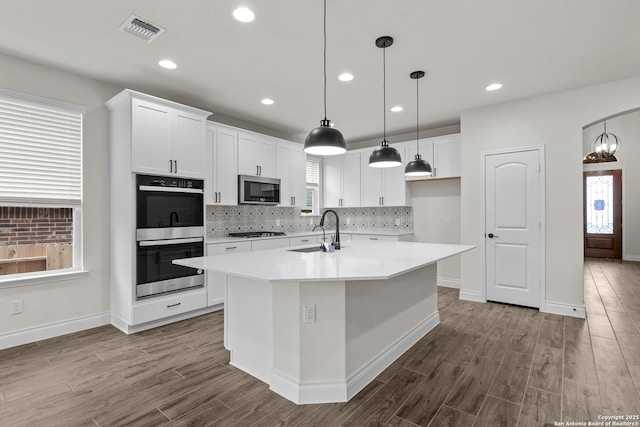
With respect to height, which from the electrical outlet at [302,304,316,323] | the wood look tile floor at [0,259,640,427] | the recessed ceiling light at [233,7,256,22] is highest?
the recessed ceiling light at [233,7,256,22]

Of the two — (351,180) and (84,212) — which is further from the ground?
(351,180)

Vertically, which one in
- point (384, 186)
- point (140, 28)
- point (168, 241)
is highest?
point (140, 28)

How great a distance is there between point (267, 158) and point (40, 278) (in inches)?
120

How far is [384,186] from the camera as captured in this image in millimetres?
5711

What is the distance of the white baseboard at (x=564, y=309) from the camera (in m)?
3.68

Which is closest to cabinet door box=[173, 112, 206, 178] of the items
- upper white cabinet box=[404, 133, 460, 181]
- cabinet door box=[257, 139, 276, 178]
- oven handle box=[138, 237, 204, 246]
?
oven handle box=[138, 237, 204, 246]

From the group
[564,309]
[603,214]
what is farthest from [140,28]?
[603,214]

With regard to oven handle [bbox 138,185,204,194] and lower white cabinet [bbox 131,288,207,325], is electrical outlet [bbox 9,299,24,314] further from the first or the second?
oven handle [bbox 138,185,204,194]

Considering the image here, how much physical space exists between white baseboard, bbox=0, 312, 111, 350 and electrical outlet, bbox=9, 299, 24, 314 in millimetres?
187

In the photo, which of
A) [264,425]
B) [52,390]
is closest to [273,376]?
[264,425]

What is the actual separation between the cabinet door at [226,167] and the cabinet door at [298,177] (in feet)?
3.73

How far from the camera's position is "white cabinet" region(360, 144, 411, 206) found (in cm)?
552

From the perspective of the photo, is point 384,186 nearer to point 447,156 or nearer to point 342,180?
point 342,180

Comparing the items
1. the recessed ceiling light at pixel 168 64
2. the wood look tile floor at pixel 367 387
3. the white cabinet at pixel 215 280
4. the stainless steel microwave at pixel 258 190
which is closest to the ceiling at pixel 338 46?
the recessed ceiling light at pixel 168 64
